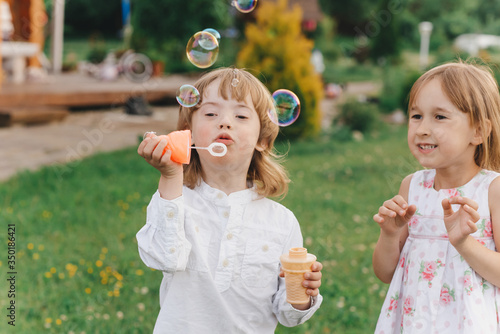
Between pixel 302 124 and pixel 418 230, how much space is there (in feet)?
24.0

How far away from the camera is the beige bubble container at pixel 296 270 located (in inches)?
73.9

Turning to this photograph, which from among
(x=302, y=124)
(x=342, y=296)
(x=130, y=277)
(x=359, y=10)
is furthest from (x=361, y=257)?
(x=359, y=10)

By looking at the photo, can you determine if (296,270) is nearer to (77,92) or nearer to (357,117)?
(357,117)

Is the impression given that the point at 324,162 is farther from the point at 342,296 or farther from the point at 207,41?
the point at 207,41

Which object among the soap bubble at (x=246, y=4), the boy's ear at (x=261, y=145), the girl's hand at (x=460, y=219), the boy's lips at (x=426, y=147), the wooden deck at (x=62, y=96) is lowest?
the wooden deck at (x=62, y=96)

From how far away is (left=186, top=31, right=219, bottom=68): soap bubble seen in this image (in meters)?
2.74

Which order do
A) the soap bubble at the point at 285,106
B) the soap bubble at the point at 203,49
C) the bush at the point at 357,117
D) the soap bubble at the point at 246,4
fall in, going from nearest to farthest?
the soap bubble at the point at 285,106 < the soap bubble at the point at 203,49 < the soap bubble at the point at 246,4 < the bush at the point at 357,117

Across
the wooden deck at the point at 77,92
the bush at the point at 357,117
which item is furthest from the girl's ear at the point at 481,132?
the bush at the point at 357,117

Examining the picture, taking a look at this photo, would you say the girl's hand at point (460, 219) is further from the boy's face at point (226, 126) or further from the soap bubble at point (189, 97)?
the soap bubble at point (189, 97)

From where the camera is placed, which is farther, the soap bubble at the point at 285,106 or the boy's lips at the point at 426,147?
the soap bubble at the point at 285,106

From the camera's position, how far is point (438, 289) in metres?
1.91

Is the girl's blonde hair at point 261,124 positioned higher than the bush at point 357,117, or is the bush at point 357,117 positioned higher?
the girl's blonde hair at point 261,124

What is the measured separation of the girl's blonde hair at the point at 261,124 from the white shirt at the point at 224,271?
0.10 metres

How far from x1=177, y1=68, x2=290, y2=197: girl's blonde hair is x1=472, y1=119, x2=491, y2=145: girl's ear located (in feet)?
2.41
